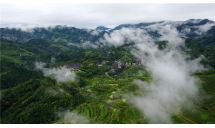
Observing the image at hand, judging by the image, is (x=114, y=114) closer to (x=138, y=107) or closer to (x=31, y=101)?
(x=138, y=107)

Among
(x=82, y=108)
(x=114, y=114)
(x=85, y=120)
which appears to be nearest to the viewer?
(x=85, y=120)

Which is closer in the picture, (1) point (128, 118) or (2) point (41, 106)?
(1) point (128, 118)

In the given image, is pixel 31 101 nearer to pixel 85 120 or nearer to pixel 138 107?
pixel 85 120

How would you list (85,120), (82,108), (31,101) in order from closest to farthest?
(85,120) → (82,108) → (31,101)

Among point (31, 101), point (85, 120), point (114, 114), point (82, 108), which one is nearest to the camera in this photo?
point (85, 120)

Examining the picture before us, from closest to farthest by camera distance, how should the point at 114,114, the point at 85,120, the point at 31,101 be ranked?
the point at 85,120 → the point at 114,114 → the point at 31,101

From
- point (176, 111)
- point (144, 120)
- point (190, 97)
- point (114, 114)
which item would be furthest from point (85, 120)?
point (190, 97)

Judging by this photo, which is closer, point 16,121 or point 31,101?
point 16,121

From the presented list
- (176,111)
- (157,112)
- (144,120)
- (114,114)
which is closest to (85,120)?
(114,114)
